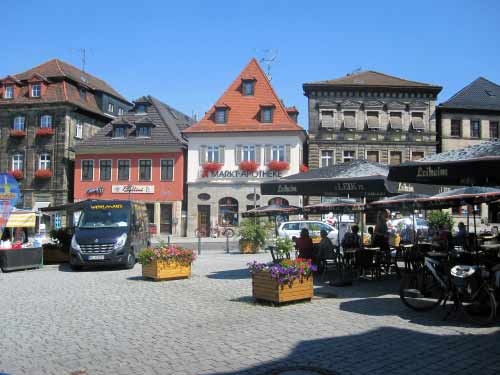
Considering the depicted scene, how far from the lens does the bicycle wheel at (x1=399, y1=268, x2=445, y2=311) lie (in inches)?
327

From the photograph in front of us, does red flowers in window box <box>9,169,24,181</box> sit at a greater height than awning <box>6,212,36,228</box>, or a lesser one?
greater

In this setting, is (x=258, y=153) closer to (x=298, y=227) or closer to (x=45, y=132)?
(x=298, y=227)

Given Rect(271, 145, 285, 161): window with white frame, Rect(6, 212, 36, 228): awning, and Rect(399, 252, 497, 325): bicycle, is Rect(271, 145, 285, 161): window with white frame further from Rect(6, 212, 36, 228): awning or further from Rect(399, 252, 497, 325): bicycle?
Rect(399, 252, 497, 325): bicycle

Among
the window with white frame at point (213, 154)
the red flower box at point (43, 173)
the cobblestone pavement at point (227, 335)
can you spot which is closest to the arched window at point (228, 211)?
the window with white frame at point (213, 154)

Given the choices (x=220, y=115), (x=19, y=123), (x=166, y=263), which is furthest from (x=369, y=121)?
(x=166, y=263)

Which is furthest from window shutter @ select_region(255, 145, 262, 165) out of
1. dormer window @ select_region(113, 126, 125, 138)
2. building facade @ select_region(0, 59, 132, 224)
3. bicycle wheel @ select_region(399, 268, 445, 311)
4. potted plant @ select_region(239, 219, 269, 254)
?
bicycle wheel @ select_region(399, 268, 445, 311)

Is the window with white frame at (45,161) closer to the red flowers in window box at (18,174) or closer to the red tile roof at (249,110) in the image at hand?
the red flowers in window box at (18,174)

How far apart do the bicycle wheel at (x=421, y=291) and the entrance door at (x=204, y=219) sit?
104ft

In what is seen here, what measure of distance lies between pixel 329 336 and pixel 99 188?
122ft

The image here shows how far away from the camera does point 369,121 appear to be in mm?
40312

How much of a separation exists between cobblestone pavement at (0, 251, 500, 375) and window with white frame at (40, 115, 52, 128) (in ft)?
113

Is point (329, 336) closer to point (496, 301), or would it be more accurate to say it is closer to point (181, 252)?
point (496, 301)

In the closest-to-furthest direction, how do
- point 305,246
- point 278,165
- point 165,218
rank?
point 305,246 → point 278,165 → point 165,218

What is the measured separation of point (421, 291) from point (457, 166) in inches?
89.8
